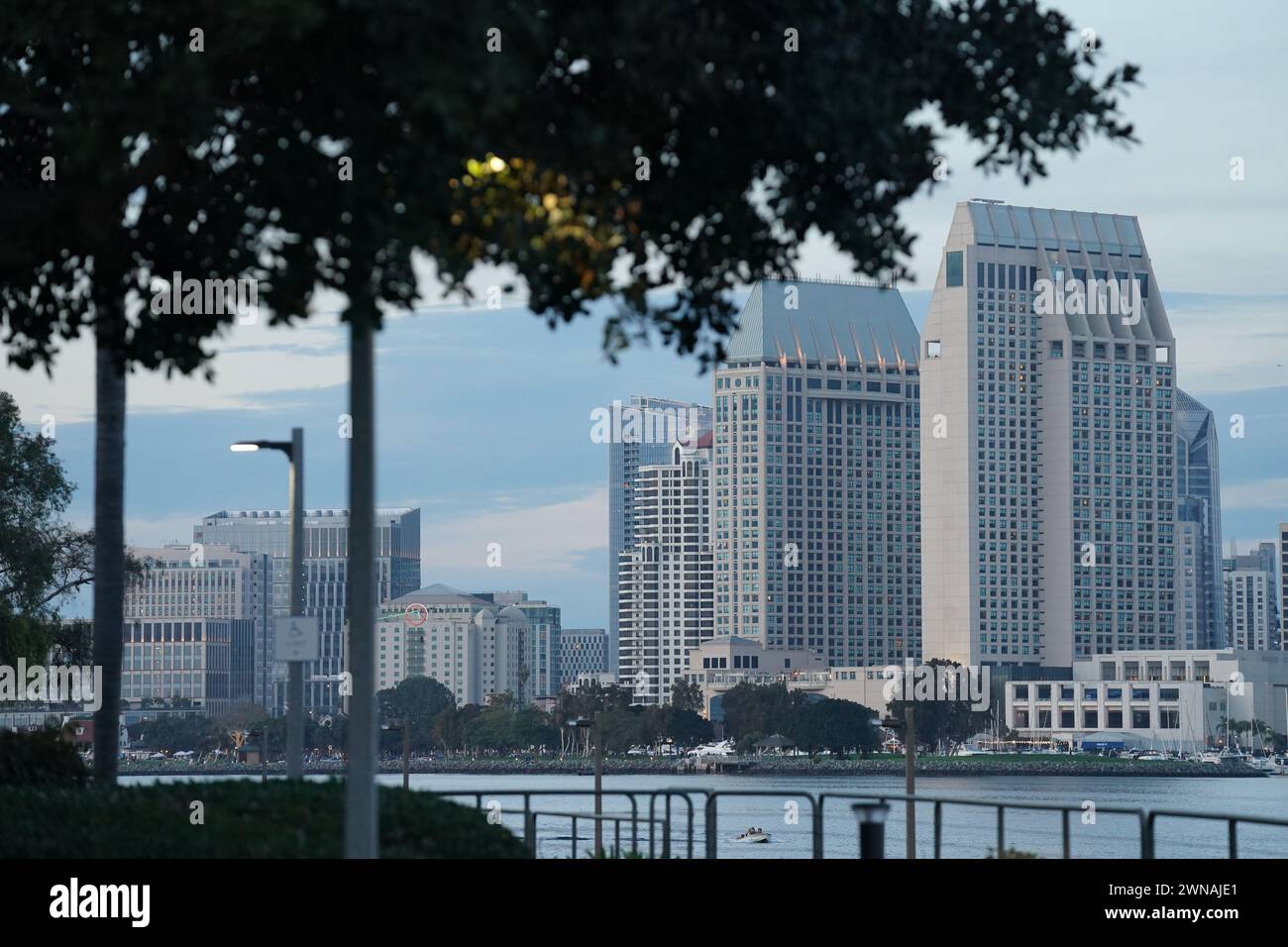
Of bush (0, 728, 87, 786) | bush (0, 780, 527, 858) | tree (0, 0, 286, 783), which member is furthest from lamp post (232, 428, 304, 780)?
tree (0, 0, 286, 783)

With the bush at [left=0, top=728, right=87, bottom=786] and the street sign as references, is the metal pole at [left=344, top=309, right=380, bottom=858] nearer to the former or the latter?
the street sign

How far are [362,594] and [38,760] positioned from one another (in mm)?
7653

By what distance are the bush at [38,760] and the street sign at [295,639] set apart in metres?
2.48

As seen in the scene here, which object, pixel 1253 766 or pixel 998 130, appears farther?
pixel 1253 766

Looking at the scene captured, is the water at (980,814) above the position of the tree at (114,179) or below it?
below

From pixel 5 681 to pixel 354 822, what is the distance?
1092 inches

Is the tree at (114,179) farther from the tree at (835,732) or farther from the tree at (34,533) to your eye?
the tree at (835,732)

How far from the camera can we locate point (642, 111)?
13711 mm

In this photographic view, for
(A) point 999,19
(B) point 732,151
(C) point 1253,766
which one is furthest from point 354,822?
(C) point 1253,766

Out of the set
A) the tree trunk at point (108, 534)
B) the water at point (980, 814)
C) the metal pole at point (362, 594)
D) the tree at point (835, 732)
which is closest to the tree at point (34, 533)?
the water at point (980, 814)

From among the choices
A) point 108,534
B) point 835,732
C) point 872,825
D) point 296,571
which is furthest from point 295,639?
point 835,732

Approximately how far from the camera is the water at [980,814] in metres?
93.8

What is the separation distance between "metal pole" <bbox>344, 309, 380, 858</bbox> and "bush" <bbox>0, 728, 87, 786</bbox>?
6.70 meters

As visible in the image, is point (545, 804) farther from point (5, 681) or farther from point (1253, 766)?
point (5, 681)
